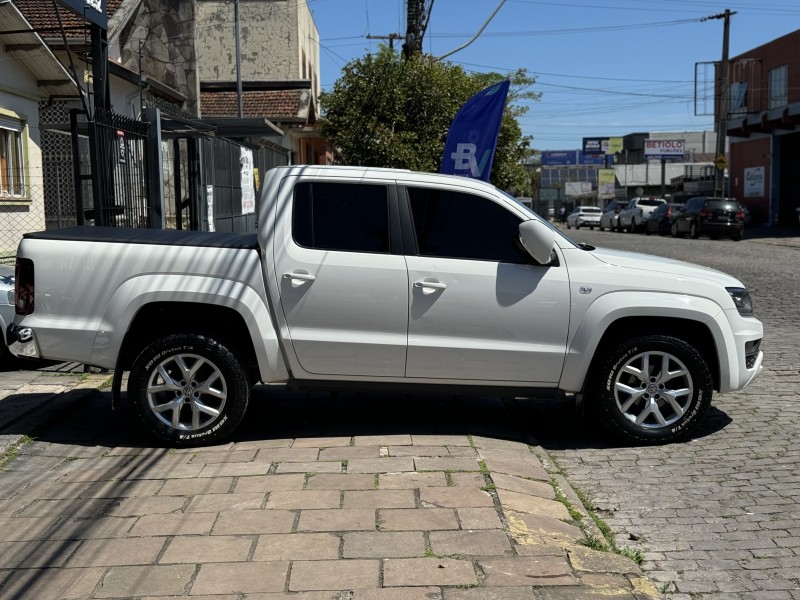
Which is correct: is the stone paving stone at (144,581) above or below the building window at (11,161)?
below

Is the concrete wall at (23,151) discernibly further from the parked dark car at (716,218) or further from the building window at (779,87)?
the building window at (779,87)

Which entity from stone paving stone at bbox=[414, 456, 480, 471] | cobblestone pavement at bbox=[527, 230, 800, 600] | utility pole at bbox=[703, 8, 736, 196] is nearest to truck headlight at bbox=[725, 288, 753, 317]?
cobblestone pavement at bbox=[527, 230, 800, 600]

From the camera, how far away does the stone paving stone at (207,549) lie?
13.4 feet

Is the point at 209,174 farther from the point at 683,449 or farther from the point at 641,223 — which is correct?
the point at 641,223

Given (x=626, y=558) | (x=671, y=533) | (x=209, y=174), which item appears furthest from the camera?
(x=209, y=174)

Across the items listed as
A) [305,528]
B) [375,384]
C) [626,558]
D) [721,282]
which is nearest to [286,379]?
[375,384]

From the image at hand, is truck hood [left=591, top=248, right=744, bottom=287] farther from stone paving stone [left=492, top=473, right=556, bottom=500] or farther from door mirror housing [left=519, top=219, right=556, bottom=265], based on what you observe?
stone paving stone [left=492, top=473, right=556, bottom=500]

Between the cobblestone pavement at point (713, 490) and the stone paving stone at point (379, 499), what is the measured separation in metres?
1.12

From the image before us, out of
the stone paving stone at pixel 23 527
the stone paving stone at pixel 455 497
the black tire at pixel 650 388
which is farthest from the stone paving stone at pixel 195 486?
the black tire at pixel 650 388

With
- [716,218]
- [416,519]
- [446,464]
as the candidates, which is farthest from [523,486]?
[716,218]

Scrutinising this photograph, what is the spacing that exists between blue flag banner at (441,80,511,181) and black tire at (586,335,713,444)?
5804mm

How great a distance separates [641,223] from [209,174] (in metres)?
32.1

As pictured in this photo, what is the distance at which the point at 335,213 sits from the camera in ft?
19.7

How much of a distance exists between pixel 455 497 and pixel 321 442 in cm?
145
